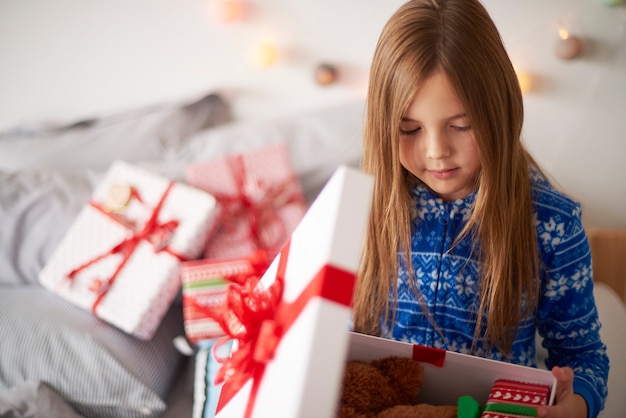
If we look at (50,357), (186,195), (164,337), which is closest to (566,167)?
(186,195)

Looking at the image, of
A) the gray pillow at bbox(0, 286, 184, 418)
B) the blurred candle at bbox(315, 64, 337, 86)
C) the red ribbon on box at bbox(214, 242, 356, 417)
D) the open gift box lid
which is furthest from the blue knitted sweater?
the blurred candle at bbox(315, 64, 337, 86)

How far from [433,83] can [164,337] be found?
2.97 feet

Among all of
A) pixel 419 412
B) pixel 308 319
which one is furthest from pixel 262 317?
pixel 419 412

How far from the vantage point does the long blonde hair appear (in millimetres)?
655

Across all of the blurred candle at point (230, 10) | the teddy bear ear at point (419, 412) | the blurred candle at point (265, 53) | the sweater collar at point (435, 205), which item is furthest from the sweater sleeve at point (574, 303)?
the blurred candle at point (230, 10)

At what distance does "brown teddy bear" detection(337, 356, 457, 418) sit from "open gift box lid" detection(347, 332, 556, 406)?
0.02 meters

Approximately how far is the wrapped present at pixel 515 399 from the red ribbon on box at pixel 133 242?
795 millimetres

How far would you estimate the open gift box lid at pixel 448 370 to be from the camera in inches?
26.0

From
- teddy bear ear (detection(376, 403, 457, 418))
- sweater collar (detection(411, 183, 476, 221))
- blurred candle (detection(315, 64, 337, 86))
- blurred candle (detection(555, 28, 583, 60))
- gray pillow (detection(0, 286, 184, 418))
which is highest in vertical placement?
blurred candle (detection(555, 28, 583, 60))

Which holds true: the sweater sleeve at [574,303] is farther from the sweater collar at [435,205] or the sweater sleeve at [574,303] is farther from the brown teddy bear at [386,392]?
the brown teddy bear at [386,392]

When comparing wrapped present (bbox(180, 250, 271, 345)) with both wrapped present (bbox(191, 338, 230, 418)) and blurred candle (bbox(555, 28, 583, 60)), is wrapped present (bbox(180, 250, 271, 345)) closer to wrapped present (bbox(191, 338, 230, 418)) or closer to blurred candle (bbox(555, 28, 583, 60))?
wrapped present (bbox(191, 338, 230, 418))

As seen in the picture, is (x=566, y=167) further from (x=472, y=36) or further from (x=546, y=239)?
(x=472, y=36)

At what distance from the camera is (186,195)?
1.29 m

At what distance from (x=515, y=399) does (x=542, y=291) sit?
0.78 ft
